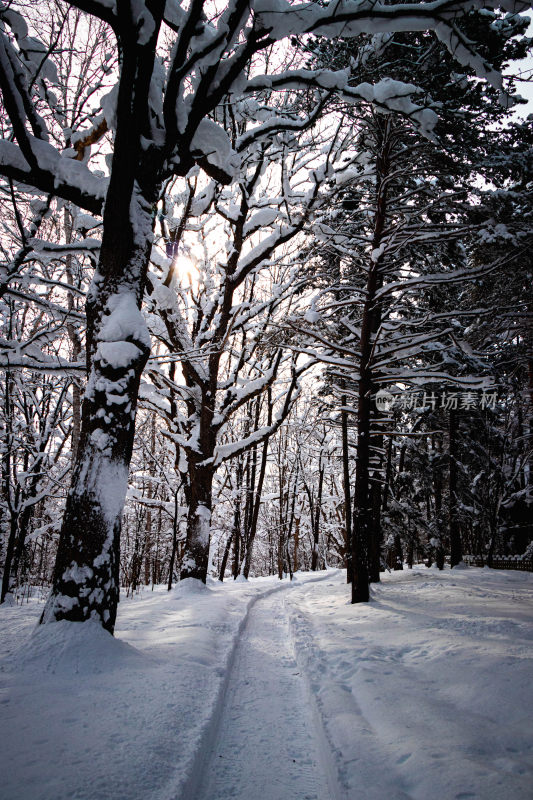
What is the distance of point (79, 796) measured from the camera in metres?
1.58

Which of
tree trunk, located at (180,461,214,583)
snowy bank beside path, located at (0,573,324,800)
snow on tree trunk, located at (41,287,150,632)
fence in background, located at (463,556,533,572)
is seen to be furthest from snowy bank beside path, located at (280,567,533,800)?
fence in background, located at (463,556,533,572)

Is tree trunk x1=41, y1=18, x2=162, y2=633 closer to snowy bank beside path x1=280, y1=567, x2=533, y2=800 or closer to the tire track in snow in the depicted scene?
the tire track in snow

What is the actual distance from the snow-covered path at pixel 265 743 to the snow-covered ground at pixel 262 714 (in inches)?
0.5

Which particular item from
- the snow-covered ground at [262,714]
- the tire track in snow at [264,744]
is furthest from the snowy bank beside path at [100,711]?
the tire track in snow at [264,744]

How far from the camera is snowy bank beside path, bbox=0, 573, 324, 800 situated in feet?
5.63

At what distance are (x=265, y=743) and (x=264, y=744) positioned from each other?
1 cm

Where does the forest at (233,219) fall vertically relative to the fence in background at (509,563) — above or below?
above

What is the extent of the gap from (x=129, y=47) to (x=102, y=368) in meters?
3.03

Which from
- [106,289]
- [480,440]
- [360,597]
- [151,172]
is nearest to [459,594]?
[360,597]

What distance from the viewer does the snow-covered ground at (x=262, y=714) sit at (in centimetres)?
189

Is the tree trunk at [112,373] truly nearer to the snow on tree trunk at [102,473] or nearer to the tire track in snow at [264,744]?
the snow on tree trunk at [102,473]

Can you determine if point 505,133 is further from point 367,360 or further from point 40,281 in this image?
point 40,281

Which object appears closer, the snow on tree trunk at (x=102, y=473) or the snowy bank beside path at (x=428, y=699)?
the snowy bank beside path at (x=428, y=699)

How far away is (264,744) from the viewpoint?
8.38 feet
